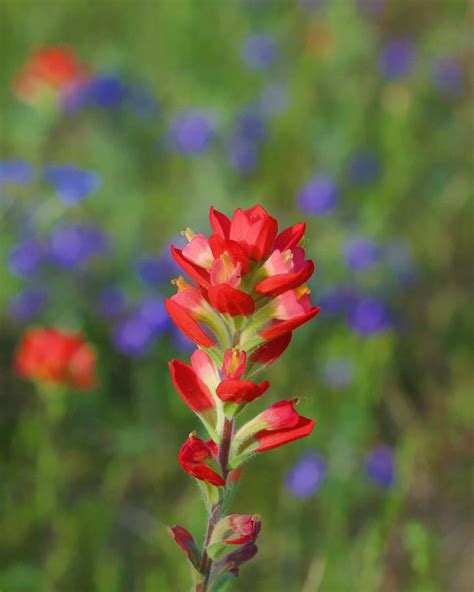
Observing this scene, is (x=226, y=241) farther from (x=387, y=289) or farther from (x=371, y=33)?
(x=371, y=33)

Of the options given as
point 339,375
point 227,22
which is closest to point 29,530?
point 339,375

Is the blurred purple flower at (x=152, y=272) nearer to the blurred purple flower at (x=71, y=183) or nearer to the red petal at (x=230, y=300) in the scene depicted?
the blurred purple flower at (x=71, y=183)

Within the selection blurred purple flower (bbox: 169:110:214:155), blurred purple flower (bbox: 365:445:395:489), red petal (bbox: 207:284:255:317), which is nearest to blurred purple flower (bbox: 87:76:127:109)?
blurred purple flower (bbox: 169:110:214:155)

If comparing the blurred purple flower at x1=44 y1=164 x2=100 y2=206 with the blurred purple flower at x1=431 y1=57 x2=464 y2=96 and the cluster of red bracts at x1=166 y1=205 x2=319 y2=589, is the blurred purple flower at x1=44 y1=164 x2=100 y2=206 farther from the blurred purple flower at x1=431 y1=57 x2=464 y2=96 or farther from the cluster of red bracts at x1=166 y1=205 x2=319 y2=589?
the blurred purple flower at x1=431 y1=57 x2=464 y2=96

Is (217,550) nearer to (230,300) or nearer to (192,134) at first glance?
(230,300)

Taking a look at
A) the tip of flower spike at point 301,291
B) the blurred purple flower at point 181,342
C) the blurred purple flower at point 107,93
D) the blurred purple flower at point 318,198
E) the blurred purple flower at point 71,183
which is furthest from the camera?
the blurred purple flower at point 107,93

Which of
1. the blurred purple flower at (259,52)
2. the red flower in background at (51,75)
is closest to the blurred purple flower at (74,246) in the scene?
the red flower in background at (51,75)
